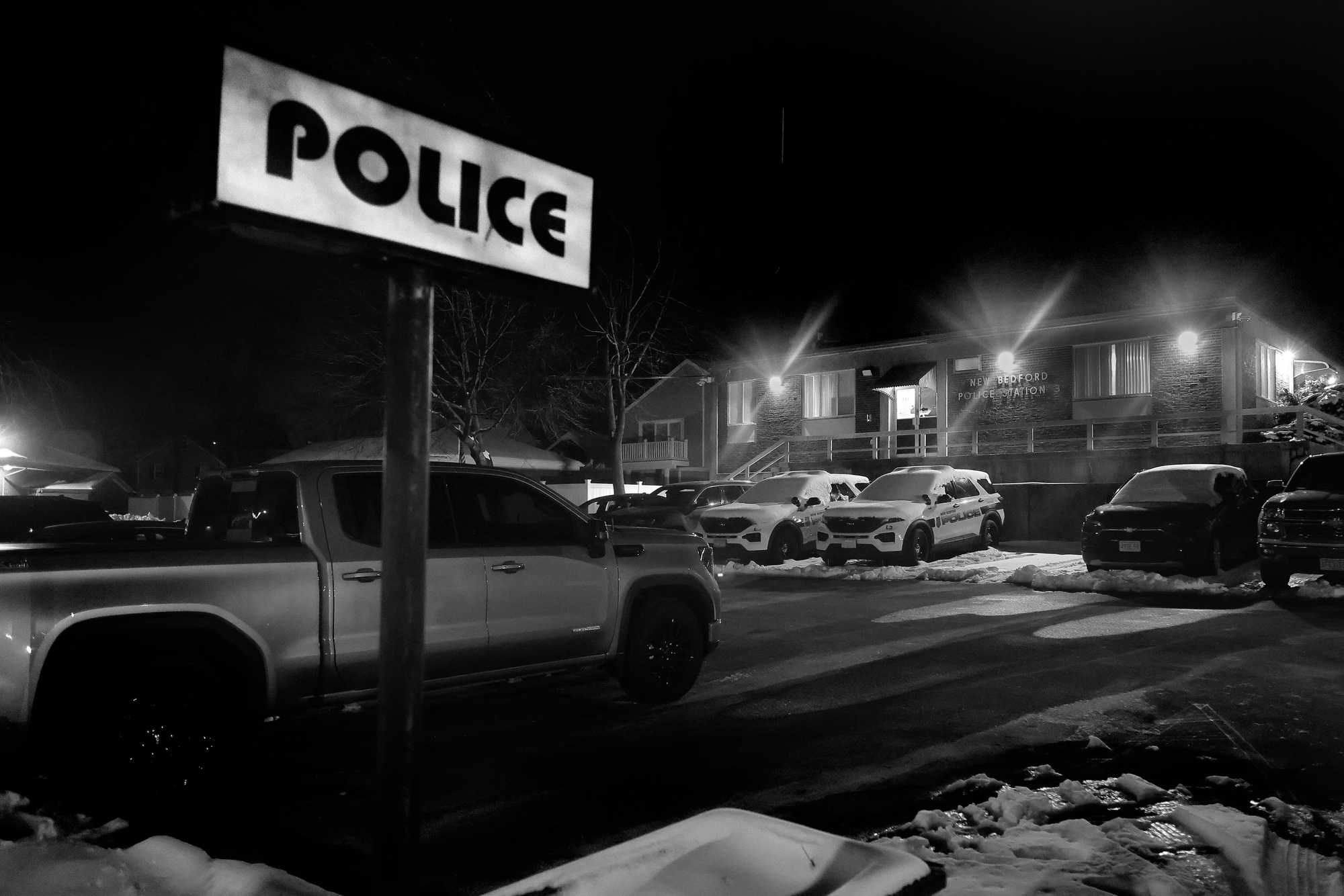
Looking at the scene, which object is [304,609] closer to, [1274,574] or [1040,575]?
[1040,575]

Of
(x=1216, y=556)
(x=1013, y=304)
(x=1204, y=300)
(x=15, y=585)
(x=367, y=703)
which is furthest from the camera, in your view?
(x=1013, y=304)

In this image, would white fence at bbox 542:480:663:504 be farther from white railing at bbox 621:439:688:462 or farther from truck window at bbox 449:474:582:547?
truck window at bbox 449:474:582:547

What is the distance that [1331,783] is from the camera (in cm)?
506

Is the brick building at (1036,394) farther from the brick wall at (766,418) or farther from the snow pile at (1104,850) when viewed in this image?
the snow pile at (1104,850)

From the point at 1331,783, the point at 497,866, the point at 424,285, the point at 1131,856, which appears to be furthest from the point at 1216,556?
the point at 424,285

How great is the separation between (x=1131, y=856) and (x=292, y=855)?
140 inches

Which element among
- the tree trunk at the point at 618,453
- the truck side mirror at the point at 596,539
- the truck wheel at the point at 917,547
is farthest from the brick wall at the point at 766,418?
the truck side mirror at the point at 596,539

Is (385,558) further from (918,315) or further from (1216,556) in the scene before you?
(918,315)

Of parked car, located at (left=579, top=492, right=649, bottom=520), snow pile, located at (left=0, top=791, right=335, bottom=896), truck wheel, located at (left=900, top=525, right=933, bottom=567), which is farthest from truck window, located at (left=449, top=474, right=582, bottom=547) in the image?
parked car, located at (left=579, top=492, right=649, bottom=520)

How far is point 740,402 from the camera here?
3247cm

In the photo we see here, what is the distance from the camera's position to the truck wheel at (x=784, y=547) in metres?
18.1

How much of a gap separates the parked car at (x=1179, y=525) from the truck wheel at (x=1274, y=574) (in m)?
1.39

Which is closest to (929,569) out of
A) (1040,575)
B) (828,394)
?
(1040,575)

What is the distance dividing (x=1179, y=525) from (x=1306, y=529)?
2.14 metres
